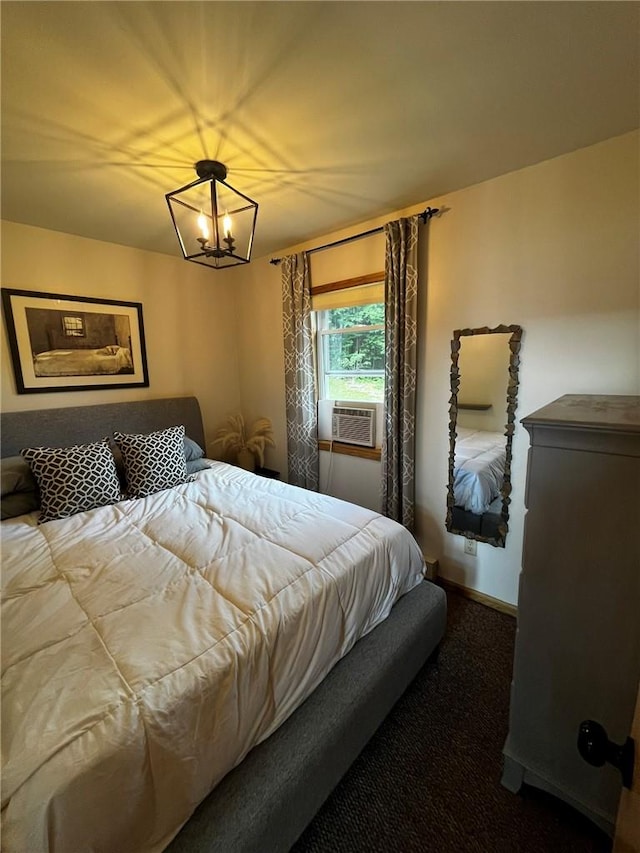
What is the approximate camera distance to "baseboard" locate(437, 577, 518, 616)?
2062 millimetres

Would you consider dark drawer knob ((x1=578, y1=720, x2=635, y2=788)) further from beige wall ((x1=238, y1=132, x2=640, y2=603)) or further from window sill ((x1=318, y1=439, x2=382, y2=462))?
window sill ((x1=318, y1=439, x2=382, y2=462))

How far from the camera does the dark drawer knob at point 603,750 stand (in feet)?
1.92

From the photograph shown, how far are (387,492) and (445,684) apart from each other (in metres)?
1.13

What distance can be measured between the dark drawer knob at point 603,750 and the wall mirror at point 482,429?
4.90 ft

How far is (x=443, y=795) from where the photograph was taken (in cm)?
119

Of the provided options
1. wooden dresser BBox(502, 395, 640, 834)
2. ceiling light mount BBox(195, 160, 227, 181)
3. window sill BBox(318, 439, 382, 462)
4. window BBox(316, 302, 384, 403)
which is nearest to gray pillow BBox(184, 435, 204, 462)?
window sill BBox(318, 439, 382, 462)

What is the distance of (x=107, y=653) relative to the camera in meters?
0.94

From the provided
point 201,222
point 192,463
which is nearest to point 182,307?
point 192,463

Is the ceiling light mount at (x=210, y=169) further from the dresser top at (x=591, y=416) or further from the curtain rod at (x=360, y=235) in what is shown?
the dresser top at (x=591, y=416)

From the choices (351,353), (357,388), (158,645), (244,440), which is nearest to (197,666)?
(158,645)

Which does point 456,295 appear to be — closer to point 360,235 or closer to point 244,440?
point 360,235

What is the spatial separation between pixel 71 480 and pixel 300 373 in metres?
1.76

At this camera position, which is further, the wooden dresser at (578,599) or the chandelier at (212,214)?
the chandelier at (212,214)

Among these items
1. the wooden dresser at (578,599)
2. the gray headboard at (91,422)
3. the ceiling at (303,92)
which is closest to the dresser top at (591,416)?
the wooden dresser at (578,599)
